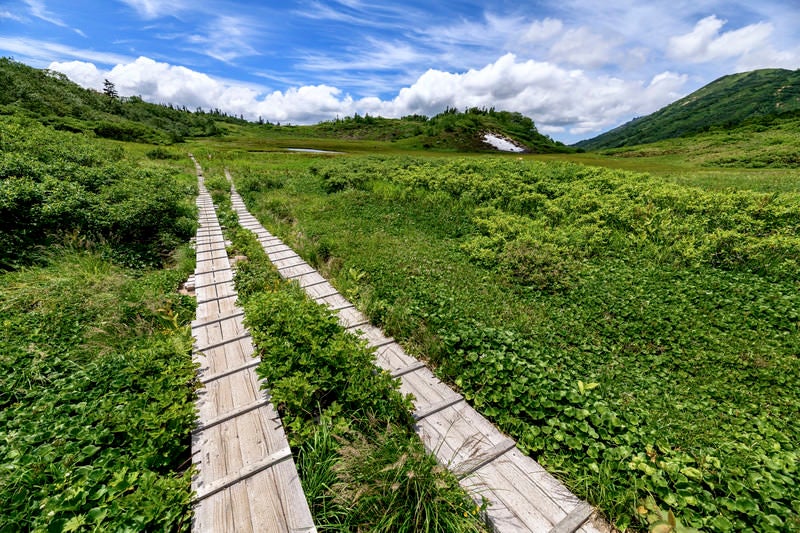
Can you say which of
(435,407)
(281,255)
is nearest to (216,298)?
(281,255)

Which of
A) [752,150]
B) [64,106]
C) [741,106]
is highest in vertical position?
[741,106]

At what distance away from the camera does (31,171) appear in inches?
355

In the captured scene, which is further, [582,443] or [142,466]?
[582,443]

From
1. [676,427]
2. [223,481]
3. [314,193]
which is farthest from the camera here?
[314,193]

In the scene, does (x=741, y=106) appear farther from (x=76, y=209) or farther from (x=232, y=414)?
(x=76, y=209)

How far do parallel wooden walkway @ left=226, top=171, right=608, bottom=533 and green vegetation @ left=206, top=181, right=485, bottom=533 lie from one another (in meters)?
0.26

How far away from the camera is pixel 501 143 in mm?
86500

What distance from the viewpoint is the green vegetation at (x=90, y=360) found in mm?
2482

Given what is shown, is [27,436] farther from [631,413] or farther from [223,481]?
[631,413]

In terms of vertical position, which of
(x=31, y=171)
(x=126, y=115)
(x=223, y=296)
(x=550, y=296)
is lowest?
(x=223, y=296)

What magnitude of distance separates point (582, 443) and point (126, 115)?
12520 centimetres

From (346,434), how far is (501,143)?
314ft

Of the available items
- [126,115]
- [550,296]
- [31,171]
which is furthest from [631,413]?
[126,115]

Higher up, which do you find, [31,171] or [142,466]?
[31,171]
